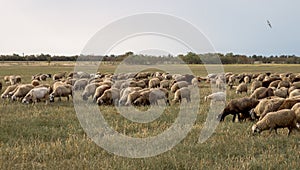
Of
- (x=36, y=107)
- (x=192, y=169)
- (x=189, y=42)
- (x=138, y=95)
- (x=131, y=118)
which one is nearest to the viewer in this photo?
(x=192, y=169)

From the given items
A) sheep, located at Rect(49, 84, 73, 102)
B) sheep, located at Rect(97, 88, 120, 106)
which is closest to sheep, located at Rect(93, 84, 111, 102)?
sheep, located at Rect(97, 88, 120, 106)

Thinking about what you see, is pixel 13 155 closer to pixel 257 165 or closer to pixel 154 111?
pixel 257 165

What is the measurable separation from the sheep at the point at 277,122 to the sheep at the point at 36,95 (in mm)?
10381

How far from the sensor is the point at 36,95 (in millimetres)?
16734

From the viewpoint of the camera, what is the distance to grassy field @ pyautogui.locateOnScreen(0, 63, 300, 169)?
273 inches

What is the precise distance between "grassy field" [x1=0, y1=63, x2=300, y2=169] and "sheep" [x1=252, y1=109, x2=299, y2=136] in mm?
215

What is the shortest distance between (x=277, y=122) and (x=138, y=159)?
13.9 feet

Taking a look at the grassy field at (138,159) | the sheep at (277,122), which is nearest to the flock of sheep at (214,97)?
the sheep at (277,122)

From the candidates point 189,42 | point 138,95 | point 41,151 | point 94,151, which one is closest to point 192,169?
Result: point 94,151

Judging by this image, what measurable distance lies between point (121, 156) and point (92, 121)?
4193 mm

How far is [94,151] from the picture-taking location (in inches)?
312

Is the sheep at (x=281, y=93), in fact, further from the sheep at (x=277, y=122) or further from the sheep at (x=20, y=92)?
the sheep at (x=20, y=92)

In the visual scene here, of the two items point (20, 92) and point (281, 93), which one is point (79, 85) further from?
point (281, 93)

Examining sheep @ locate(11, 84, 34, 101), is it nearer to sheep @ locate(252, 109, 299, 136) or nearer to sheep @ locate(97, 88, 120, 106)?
sheep @ locate(97, 88, 120, 106)
